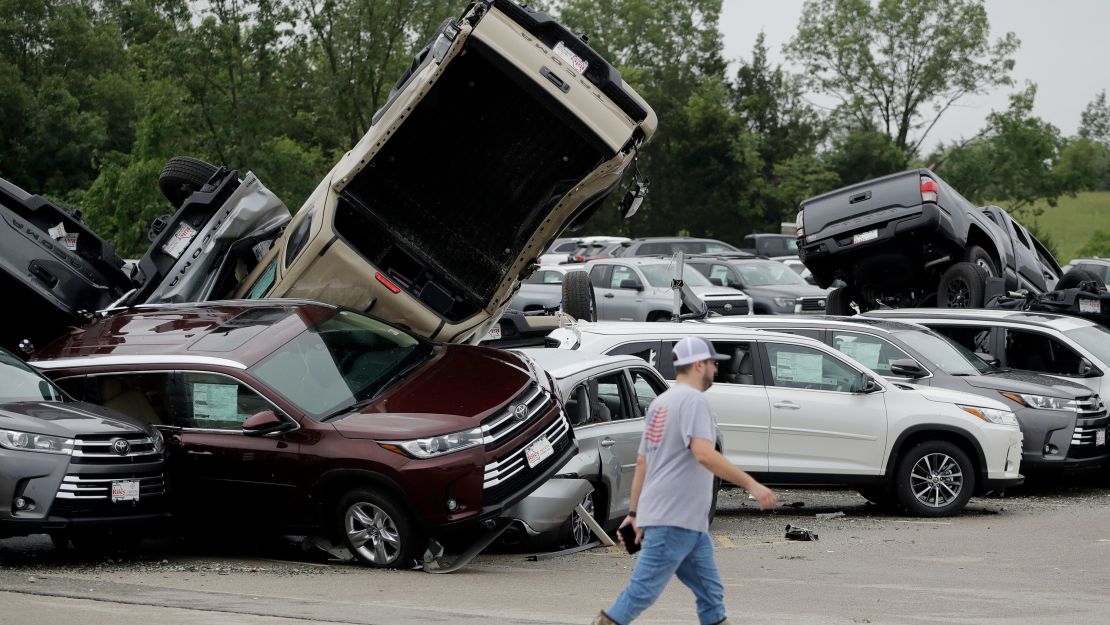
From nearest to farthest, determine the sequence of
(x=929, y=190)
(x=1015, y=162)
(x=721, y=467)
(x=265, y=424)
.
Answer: (x=721, y=467) → (x=265, y=424) → (x=929, y=190) → (x=1015, y=162)

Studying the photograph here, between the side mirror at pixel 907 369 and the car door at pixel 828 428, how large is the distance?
0.72 m

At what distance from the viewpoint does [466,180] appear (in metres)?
12.6

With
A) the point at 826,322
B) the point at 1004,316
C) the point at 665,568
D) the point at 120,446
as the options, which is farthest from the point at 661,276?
the point at 665,568

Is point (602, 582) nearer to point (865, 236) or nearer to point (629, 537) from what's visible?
point (629, 537)

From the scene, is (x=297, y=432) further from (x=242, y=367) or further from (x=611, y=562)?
(x=611, y=562)

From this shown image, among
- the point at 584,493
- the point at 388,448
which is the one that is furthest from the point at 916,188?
the point at 388,448

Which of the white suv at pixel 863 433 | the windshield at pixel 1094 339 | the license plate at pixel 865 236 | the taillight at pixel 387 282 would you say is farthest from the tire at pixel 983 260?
the taillight at pixel 387 282

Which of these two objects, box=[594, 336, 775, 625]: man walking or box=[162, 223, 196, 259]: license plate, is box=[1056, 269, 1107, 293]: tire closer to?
box=[162, 223, 196, 259]: license plate

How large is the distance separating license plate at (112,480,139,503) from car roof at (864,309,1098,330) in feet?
29.9

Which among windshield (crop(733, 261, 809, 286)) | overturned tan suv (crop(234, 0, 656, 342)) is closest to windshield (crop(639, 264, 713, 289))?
windshield (crop(733, 261, 809, 286))

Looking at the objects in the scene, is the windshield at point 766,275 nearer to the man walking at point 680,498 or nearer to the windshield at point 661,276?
the windshield at point 661,276

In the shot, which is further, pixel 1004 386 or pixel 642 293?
pixel 642 293

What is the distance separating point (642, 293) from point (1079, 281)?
33.6 feet

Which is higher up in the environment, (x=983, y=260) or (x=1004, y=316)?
(x=983, y=260)
